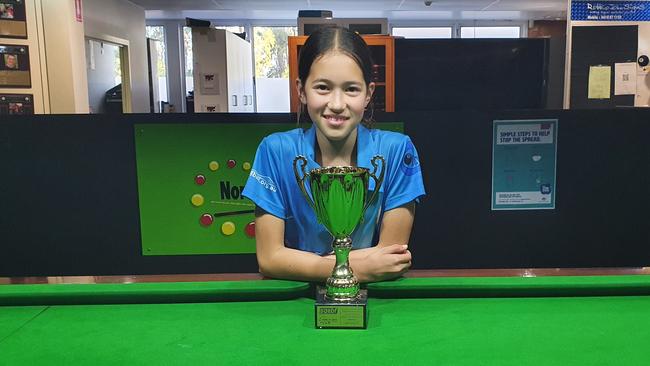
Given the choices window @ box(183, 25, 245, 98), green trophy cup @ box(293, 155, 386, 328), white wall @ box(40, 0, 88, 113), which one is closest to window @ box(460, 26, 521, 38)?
window @ box(183, 25, 245, 98)

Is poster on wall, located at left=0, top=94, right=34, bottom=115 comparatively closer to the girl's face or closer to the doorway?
the doorway

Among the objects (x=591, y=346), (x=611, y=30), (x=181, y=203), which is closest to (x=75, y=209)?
(x=181, y=203)

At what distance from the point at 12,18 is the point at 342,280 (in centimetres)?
408

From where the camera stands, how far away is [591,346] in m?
1.05

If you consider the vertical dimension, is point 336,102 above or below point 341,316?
above

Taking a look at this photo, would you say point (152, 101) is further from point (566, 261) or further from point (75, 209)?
point (566, 261)

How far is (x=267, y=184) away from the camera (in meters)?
1.71

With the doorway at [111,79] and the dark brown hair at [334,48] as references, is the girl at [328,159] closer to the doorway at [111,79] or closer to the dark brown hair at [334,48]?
the dark brown hair at [334,48]

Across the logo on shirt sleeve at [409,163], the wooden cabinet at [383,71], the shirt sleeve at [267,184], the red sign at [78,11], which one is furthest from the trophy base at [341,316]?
the red sign at [78,11]

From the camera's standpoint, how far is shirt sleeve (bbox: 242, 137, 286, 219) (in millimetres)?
1678

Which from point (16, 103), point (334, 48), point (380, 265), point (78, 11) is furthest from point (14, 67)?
point (380, 265)

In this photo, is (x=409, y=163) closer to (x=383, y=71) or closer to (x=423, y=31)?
(x=383, y=71)

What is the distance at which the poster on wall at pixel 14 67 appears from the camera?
4.26 meters

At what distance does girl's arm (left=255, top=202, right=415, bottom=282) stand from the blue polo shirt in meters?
0.05
